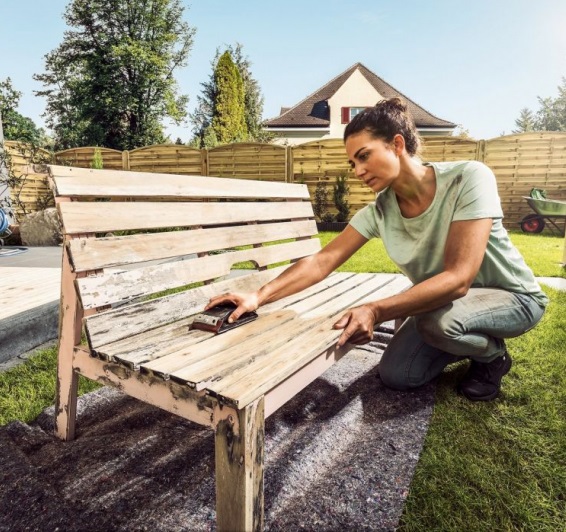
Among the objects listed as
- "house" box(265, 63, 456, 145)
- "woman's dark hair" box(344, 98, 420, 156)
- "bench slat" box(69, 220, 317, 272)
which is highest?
"house" box(265, 63, 456, 145)

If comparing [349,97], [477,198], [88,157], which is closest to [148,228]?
[477,198]

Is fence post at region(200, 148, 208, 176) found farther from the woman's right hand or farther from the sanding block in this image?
the sanding block

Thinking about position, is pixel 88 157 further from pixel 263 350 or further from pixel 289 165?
pixel 263 350

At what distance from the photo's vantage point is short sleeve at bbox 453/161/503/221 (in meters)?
1.67

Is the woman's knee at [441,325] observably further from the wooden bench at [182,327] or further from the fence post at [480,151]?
the fence post at [480,151]

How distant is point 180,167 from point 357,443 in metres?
11.9

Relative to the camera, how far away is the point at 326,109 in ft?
84.4

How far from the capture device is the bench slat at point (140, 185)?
1.43 m

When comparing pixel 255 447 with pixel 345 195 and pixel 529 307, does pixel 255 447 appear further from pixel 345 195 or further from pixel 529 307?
pixel 345 195

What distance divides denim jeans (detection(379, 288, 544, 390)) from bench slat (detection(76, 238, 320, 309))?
3.15ft

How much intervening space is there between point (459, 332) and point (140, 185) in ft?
4.91

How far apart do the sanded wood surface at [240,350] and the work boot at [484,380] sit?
2.47 feet

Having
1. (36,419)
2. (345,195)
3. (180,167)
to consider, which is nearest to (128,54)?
(180,167)

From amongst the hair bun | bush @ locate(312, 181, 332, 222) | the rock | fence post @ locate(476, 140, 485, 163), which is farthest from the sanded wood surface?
fence post @ locate(476, 140, 485, 163)
